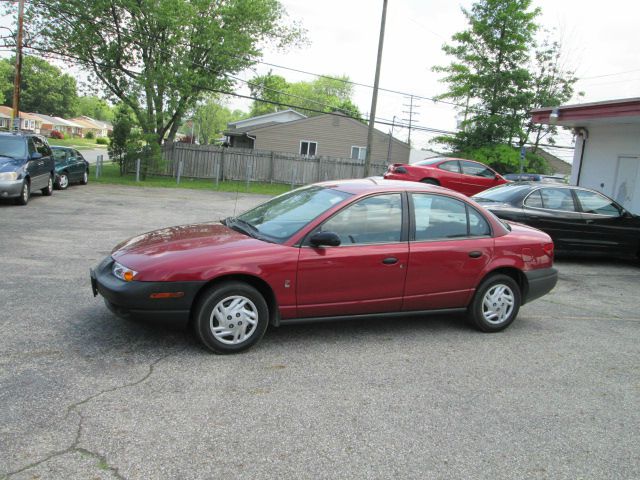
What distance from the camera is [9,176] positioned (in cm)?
1288

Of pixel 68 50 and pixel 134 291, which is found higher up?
pixel 68 50

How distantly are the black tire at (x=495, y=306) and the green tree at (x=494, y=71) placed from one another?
28.9 meters

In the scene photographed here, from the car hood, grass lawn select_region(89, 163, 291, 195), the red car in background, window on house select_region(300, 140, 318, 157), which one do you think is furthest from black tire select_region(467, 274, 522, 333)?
window on house select_region(300, 140, 318, 157)

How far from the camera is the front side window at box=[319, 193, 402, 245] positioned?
5.14 meters

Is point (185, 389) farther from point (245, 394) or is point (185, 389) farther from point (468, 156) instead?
point (468, 156)

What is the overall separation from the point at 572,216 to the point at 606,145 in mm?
6380

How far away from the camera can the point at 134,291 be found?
14.6 feet

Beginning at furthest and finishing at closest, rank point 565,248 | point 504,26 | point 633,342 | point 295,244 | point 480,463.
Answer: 1. point 504,26
2. point 565,248
3. point 633,342
4. point 295,244
5. point 480,463

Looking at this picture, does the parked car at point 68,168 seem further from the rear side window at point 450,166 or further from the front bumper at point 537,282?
the front bumper at point 537,282

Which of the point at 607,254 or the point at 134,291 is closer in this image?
the point at 134,291

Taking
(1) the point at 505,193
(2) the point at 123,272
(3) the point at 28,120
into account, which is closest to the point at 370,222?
(2) the point at 123,272

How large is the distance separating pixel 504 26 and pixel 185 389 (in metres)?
33.4

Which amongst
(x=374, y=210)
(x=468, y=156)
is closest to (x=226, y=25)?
(x=468, y=156)

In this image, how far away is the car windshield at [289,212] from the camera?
5.14m
